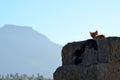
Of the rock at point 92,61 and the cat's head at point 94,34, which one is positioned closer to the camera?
the rock at point 92,61

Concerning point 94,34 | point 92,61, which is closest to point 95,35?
point 94,34

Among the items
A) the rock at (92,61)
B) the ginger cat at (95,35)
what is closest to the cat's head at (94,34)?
the ginger cat at (95,35)

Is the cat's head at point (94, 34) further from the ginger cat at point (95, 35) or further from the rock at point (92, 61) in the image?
the rock at point (92, 61)

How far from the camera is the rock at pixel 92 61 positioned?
10125 mm

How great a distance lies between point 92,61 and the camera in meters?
10.4

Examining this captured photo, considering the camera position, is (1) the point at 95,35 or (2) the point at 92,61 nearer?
(2) the point at 92,61

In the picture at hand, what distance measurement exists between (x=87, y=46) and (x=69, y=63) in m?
0.91

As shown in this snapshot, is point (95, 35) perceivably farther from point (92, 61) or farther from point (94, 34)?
point (92, 61)

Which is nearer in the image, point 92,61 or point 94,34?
point 92,61

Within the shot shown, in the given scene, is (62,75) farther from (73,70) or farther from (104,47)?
(104,47)

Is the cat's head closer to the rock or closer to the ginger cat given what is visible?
the ginger cat

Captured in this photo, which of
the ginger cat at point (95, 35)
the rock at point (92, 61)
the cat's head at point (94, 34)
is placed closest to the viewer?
the rock at point (92, 61)

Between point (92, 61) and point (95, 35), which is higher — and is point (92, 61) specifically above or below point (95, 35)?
below

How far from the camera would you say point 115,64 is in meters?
10.2
